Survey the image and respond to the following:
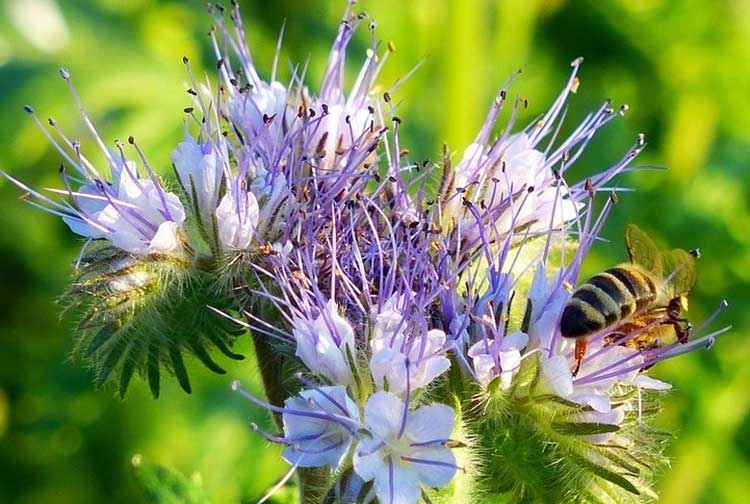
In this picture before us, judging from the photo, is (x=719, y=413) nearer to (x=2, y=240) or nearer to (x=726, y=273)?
(x=726, y=273)

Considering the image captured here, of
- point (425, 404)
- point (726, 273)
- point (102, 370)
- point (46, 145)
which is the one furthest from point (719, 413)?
point (46, 145)

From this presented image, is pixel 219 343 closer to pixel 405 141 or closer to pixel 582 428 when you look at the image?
pixel 582 428

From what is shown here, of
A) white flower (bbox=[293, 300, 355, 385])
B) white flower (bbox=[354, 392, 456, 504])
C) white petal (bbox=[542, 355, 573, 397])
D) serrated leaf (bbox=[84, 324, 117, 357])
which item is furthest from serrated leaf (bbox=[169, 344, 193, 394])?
white petal (bbox=[542, 355, 573, 397])

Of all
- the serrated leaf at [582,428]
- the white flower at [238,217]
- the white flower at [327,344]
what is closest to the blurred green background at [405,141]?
the white flower at [238,217]

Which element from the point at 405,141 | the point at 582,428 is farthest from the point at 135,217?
the point at 405,141

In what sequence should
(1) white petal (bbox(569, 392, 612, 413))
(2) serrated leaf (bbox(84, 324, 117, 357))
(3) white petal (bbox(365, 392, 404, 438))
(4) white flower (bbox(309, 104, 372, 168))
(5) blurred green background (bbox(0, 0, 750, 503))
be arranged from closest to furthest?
1. (3) white petal (bbox(365, 392, 404, 438))
2. (1) white petal (bbox(569, 392, 612, 413))
3. (2) serrated leaf (bbox(84, 324, 117, 357))
4. (4) white flower (bbox(309, 104, 372, 168))
5. (5) blurred green background (bbox(0, 0, 750, 503))

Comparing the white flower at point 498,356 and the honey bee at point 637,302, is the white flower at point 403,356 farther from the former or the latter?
the honey bee at point 637,302

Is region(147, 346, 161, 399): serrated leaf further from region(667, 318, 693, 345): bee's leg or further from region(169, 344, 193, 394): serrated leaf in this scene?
region(667, 318, 693, 345): bee's leg
